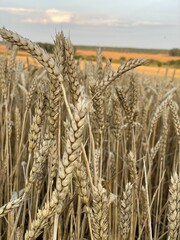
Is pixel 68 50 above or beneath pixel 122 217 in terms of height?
above

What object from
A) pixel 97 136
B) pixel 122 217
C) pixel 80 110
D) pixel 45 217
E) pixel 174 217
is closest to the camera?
pixel 80 110

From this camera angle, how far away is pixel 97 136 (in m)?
1.27

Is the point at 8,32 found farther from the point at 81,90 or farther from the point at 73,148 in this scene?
the point at 73,148

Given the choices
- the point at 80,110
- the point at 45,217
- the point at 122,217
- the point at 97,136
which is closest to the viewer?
the point at 80,110

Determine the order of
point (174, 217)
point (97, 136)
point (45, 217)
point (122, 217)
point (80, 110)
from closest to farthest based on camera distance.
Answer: point (80, 110) < point (45, 217) < point (174, 217) < point (122, 217) < point (97, 136)

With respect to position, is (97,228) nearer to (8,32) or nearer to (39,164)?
(39,164)

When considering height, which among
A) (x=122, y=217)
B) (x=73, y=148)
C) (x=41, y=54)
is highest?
(x=41, y=54)

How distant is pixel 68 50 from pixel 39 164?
0.29 meters

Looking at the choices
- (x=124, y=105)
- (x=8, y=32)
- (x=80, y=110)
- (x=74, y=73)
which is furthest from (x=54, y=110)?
(x=124, y=105)

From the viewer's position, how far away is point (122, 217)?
38.1 inches

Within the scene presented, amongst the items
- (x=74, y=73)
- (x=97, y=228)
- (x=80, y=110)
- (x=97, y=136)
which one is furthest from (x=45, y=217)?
(x=97, y=136)

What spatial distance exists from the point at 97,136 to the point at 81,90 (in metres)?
0.51

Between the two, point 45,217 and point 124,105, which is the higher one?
point 124,105

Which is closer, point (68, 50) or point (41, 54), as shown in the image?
point (41, 54)
